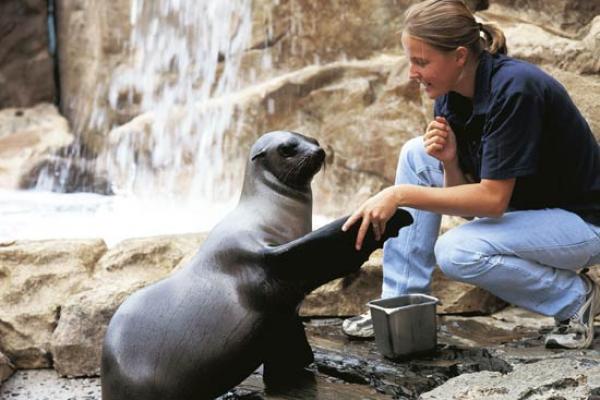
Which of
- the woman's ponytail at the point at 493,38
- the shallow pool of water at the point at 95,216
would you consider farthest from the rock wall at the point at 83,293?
the shallow pool of water at the point at 95,216

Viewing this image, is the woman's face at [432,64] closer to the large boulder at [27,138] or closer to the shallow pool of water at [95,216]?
the shallow pool of water at [95,216]

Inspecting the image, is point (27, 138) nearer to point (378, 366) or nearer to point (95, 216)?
point (95, 216)

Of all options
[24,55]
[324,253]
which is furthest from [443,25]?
[24,55]

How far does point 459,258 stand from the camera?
3.01 m

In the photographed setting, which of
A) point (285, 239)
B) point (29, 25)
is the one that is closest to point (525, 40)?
point (285, 239)

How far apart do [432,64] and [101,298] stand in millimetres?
1703

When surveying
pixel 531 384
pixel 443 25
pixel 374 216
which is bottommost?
pixel 531 384

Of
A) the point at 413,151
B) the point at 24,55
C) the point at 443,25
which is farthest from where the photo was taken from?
the point at 24,55

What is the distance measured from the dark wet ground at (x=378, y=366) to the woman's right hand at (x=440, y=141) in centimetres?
77

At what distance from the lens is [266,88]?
6891 mm

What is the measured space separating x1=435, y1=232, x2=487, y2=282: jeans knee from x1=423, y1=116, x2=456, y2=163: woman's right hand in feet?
0.99

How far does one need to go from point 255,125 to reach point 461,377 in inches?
177

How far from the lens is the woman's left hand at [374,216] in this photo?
96.9 inches

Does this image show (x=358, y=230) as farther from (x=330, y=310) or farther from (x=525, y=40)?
(x=525, y=40)
